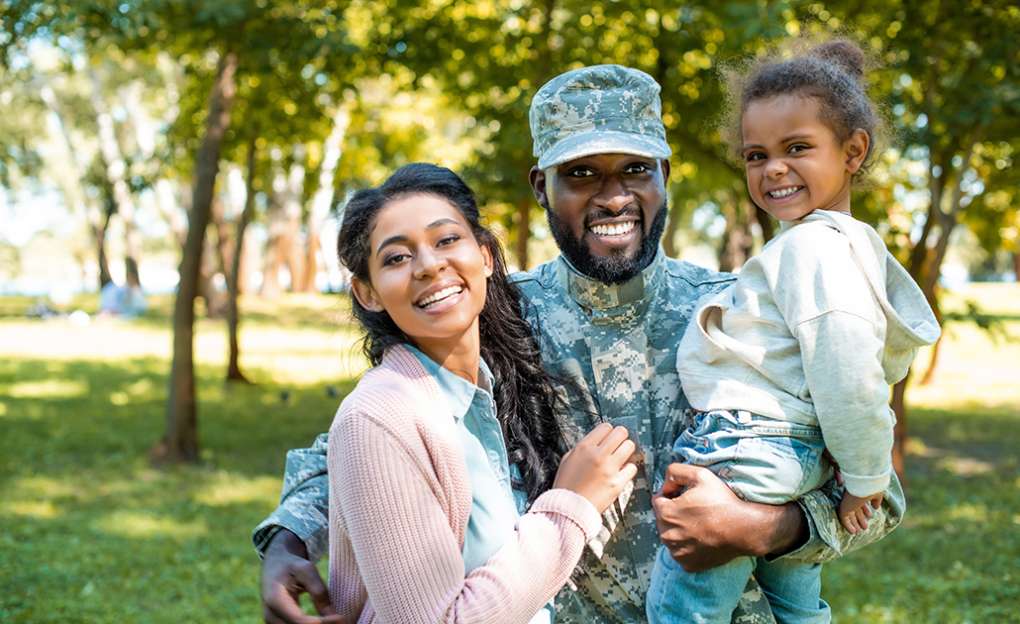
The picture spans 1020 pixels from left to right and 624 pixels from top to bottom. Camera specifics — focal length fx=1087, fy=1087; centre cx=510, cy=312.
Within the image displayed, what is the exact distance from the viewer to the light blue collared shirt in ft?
6.56

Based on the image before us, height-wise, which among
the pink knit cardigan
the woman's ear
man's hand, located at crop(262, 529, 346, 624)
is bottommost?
man's hand, located at crop(262, 529, 346, 624)

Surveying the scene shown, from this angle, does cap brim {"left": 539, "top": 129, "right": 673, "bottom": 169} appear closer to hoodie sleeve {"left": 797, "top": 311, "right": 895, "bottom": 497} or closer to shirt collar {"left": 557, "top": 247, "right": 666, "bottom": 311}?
shirt collar {"left": 557, "top": 247, "right": 666, "bottom": 311}

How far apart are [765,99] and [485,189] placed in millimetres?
8096

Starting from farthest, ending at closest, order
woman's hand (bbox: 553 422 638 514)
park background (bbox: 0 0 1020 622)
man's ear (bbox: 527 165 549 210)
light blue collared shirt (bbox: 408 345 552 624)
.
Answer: park background (bbox: 0 0 1020 622) → man's ear (bbox: 527 165 549 210) → woman's hand (bbox: 553 422 638 514) → light blue collared shirt (bbox: 408 345 552 624)

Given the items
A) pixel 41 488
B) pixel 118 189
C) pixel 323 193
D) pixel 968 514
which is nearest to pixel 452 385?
pixel 968 514

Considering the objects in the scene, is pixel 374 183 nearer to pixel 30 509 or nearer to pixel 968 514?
pixel 30 509

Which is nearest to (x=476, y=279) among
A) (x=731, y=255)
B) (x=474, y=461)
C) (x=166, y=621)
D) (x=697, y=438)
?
(x=474, y=461)

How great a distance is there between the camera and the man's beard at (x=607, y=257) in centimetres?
265

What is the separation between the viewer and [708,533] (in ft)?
7.55

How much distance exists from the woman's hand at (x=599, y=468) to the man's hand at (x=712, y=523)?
18 centimetres

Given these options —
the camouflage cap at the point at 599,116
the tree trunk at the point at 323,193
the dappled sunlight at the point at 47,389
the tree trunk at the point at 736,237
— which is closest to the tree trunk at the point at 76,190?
the tree trunk at the point at 323,193

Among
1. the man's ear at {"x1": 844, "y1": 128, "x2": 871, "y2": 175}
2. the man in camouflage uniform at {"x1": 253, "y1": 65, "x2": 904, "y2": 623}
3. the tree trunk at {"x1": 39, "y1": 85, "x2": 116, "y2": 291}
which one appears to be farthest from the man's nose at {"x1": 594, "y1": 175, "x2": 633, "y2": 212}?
the tree trunk at {"x1": 39, "y1": 85, "x2": 116, "y2": 291}

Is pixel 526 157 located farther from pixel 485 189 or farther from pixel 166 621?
pixel 166 621

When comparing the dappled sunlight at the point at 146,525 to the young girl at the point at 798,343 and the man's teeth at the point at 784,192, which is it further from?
the man's teeth at the point at 784,192
